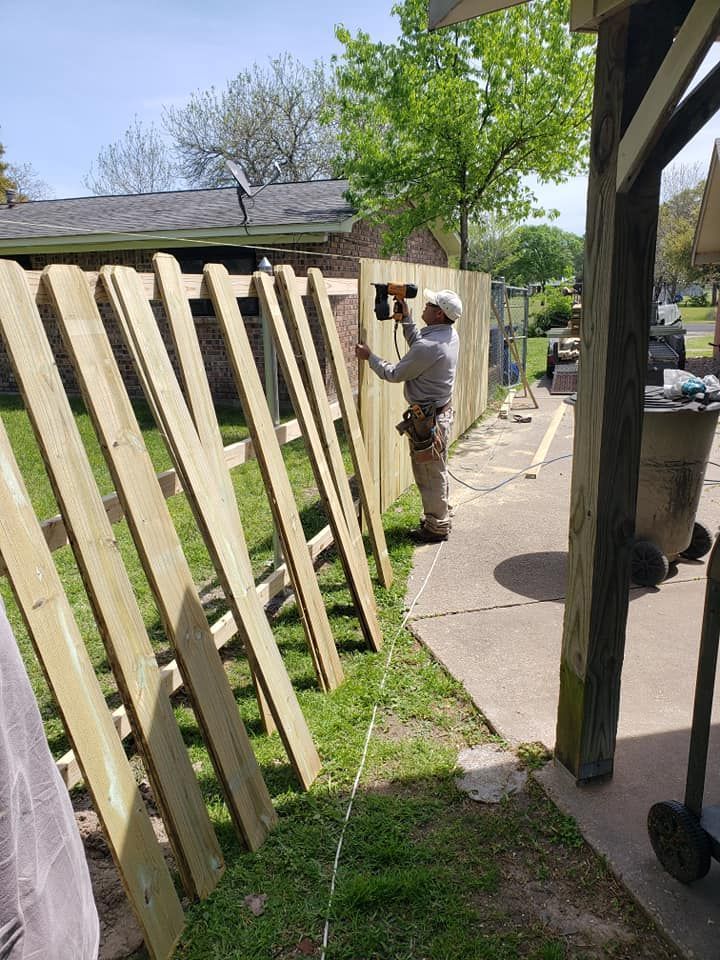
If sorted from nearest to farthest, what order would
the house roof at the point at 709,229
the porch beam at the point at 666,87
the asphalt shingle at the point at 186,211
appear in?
the porch beam at the point at 666,87 → the house roof at the point at 709,229 → the asphalt shingle at the point at 186,211

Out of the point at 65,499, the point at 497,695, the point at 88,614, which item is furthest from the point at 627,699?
the point at 88,614

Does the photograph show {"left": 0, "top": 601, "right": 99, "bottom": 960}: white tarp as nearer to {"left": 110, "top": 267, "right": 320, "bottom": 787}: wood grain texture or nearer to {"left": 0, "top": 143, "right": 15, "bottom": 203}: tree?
{"left": 110, "top": 267, "right": 320, "bottom": 787}: wood grain texture

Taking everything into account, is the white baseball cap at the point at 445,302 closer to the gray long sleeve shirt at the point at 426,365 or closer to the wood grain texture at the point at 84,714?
the gray long sleeve shirt at the point at 426,365

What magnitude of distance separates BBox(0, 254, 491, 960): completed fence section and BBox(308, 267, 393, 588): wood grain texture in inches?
26.0

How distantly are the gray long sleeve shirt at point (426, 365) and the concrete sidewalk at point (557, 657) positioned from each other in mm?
1332

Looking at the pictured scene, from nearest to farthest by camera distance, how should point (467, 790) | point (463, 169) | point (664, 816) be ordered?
point (664, 816) → point (467, 790) → point (463, 169)

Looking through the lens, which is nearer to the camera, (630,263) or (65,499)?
(65,499)

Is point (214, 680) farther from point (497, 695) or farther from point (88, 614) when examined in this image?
point (88, 614)

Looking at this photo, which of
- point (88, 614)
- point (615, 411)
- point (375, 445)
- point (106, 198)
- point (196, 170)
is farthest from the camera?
point (196, 170)

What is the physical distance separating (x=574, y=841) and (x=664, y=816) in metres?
0.41

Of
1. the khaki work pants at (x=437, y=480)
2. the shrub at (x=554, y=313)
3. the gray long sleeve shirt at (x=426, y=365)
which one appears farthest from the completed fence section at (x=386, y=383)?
the shrub at (x=554, y=313)

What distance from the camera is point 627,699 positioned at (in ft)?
12.0

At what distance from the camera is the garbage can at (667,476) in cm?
475

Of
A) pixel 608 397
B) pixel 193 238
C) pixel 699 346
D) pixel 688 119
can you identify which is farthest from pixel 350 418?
pixel 699 346
